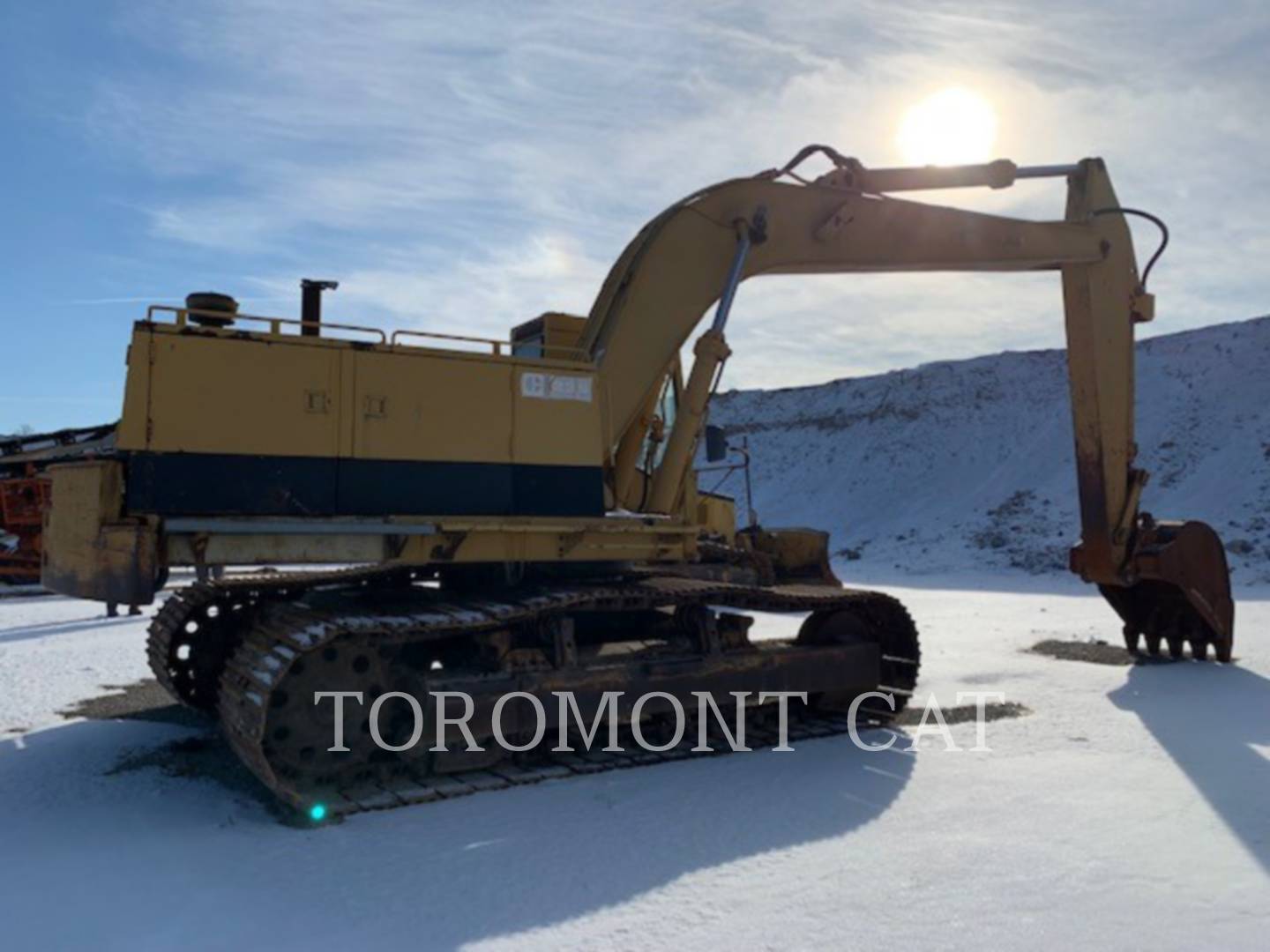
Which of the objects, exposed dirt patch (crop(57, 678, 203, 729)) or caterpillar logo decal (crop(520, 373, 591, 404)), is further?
exposed dirt patch (crop(57, 678, 203, 729))

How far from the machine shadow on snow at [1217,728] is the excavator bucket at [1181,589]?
1.40ft

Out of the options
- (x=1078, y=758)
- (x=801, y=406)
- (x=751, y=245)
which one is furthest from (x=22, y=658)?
(x=801, y=406)

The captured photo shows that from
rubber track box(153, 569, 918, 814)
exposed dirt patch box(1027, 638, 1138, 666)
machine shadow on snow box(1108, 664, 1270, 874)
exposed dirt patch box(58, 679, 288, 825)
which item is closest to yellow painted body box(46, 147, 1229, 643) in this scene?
rubber track box(153, 569, 918, 814)

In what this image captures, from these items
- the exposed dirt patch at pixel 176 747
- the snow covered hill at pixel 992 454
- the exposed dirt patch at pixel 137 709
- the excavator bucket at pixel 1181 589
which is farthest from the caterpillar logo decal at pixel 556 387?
the snow covered hill at pixel 992 454

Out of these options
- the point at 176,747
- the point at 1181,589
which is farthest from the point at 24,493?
the point at 1181,589

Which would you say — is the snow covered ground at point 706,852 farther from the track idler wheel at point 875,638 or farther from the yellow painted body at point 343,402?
the yellow painted body at point 343,402

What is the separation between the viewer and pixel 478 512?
272 inches

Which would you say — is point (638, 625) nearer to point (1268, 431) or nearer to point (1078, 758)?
point (1078, 758)

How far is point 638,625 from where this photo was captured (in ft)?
25.9

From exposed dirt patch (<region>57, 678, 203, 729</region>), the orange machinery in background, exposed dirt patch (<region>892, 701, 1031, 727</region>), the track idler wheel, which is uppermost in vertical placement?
the orange machinery in background

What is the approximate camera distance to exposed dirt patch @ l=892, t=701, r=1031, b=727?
8.23 m

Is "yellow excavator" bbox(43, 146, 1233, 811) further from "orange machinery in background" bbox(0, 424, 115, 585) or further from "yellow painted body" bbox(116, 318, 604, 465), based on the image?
"orange machinery in background" bbox(0, 424, 115, 585)

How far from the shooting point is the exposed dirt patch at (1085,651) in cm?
1102

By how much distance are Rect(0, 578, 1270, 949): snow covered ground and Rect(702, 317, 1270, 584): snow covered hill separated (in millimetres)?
15107
